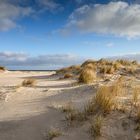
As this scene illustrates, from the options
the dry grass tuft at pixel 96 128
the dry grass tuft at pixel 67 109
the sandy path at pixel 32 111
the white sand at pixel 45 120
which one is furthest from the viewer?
the dry grass tuft at pixel 67 109

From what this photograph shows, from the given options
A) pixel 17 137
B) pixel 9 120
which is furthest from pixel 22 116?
pixel 17 137

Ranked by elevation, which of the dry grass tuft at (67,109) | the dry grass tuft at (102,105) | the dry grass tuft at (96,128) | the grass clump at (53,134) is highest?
the dry grass tuft at (102,105)

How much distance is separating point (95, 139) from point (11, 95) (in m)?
4.50

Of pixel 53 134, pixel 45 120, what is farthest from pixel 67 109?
pixel 53 134

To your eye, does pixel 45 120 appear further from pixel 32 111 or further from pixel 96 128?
pixel 96 128

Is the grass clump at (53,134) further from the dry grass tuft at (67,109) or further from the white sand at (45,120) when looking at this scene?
the dry grass tuft at (67,109)

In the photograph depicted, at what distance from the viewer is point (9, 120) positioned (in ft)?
26.0

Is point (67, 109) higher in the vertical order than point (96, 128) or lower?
higher

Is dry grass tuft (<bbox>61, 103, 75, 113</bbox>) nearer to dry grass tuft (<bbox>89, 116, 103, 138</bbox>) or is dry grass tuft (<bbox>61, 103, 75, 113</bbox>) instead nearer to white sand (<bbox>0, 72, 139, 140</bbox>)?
white sand (<bbox>0, 72, 139, 140</bbox>)

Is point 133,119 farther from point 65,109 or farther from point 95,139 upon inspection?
point 65,109

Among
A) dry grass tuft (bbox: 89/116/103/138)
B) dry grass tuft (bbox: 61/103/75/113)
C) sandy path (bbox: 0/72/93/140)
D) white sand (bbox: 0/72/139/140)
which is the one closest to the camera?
dry grass tuft (bbox: 89/116/103/138)

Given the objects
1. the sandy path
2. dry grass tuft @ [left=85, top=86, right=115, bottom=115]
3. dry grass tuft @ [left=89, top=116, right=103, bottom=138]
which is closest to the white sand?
the sandy path

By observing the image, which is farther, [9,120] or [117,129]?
[9,120]

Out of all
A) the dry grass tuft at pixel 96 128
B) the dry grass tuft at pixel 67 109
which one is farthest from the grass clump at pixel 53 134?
the dry grass tuft at pixel 67 109
